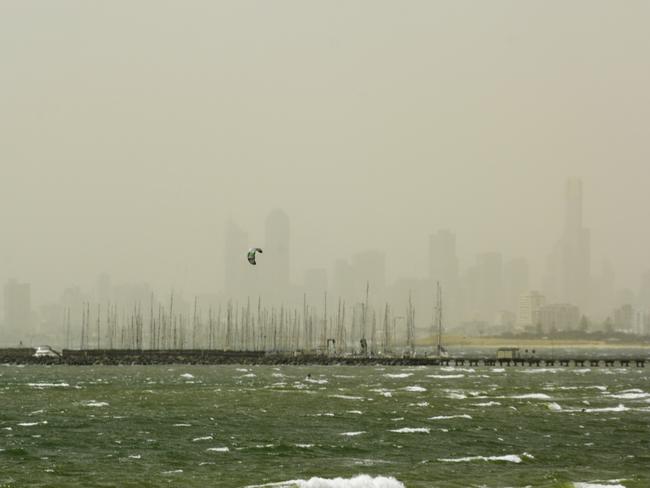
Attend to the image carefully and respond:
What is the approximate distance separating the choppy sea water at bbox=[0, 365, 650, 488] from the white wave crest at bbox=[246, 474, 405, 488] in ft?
0.42

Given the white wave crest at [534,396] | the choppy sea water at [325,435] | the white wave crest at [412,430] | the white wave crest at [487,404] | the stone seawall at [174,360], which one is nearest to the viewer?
the choppy sea water at [325,435]

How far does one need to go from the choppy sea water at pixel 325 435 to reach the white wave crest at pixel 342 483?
0.13 metres

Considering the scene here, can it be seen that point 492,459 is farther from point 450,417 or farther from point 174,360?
point 174,360

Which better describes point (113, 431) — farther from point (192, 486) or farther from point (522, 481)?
point (522, 481)

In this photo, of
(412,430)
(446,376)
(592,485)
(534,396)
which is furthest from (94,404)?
(446,376)

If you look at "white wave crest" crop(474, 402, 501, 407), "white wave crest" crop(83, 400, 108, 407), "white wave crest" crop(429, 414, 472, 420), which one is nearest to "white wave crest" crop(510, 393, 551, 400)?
"white wave crest" crop(474, 402, 501, 407)

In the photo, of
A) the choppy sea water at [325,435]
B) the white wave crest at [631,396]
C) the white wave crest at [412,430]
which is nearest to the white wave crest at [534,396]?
the choppy sea water at [325,435]

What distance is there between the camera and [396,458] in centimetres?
5509

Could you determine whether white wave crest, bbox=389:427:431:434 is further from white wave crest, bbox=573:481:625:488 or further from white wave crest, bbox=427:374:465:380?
white wave crest, bbox=427:374:465:380

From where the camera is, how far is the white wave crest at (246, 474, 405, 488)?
44.7 m

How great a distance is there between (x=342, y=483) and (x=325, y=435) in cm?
2127

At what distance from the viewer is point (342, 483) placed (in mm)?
45188

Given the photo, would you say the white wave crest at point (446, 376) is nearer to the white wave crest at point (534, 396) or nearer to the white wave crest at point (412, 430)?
the white wave crest at point (534, 396)

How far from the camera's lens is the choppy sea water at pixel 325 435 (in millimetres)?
48188
